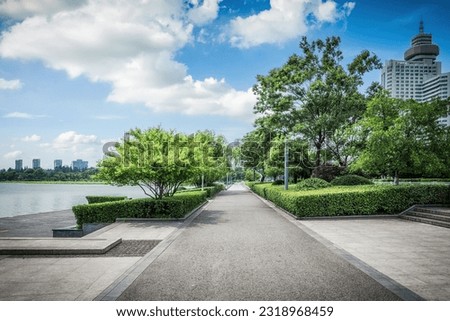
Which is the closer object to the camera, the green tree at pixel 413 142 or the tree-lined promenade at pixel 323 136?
the tree-lined promenade at pixel 323 136

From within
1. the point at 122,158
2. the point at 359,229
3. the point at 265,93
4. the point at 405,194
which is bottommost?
the point at 359,229

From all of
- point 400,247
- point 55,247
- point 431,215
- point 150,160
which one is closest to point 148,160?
point 150,160

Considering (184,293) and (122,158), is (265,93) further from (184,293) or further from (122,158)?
(184,293)

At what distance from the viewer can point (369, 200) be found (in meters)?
12.9

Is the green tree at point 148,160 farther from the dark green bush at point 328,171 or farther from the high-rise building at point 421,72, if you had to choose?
the dark green bush at point 328,171

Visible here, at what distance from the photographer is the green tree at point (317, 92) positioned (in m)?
21.3

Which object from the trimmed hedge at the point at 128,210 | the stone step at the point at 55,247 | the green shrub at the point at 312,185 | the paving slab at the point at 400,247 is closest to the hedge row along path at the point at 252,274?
the paving slab at the point at 400,247

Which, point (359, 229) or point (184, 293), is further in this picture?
point (359, 229)

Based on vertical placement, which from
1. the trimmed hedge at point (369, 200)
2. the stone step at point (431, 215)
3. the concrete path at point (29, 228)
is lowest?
the concrete path at point (29, 228)

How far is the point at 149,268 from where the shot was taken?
5.79 m

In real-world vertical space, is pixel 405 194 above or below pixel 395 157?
below

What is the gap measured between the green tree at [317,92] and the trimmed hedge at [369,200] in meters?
8.86
